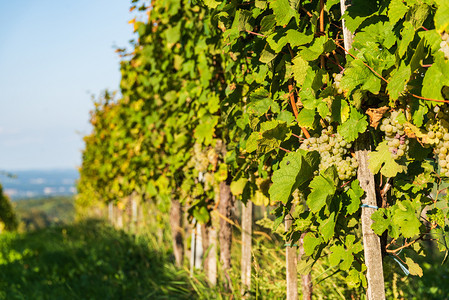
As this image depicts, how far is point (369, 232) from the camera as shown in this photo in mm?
2176

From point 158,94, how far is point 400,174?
375 cm

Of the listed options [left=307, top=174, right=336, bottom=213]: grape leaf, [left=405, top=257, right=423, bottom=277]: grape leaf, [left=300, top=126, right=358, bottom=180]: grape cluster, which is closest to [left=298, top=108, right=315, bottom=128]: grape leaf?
[left=300, top=126, right=358, bottom=180]: grape cluster

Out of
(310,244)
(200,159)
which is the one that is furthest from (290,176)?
(200,159)

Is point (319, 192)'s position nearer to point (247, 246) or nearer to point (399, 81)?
point (399, 81)

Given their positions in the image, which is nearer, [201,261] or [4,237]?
[201,261]

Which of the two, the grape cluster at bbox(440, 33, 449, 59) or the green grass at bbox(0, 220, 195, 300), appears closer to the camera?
the grape cluster at bbox(440, 33, 449, 59)

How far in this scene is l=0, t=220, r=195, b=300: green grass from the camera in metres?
5.06

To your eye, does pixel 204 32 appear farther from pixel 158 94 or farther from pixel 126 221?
pixel 126 221

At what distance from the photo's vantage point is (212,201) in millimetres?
4582

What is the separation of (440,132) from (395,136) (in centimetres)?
19

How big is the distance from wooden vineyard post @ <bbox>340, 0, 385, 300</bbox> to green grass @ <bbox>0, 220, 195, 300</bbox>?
251 cm

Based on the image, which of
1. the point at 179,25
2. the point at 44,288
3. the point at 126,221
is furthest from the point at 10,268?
the point at 179,25

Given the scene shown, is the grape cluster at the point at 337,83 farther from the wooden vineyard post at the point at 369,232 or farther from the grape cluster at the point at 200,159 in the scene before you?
the grape cluster at the point at 200,159

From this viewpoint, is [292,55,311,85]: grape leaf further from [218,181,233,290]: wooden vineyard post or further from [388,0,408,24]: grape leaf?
[218,181,233,290]: wooden vineyard post
